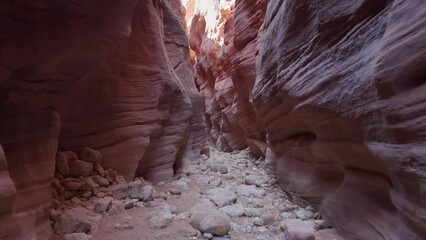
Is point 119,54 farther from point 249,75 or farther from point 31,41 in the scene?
point 249,75

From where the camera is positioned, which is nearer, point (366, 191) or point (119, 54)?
point (366, 191)

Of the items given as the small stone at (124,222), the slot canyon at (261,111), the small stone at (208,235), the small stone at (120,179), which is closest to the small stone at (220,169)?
the slot canyon at (261,111)

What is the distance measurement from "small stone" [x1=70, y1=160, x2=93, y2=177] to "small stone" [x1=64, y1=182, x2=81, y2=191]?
0.22m

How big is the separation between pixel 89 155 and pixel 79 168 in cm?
34

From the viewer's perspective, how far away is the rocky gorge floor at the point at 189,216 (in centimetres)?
358

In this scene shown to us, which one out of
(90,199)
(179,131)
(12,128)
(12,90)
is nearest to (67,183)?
(90,199)

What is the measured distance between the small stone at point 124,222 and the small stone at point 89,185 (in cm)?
83

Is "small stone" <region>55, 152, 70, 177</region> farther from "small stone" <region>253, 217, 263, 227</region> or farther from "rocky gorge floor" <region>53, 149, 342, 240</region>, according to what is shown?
"small stone" <region>253, 217, 263, 227</region>

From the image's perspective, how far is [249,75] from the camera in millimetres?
11586

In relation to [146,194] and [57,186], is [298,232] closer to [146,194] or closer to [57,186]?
[146,194]

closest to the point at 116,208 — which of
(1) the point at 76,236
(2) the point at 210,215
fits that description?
(1) the point at 76,236

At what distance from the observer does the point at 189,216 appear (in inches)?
170

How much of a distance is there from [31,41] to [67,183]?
251cm

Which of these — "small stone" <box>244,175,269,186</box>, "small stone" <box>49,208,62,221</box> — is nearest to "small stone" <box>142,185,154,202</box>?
"small stone" <box>49,208,62,221</box>
